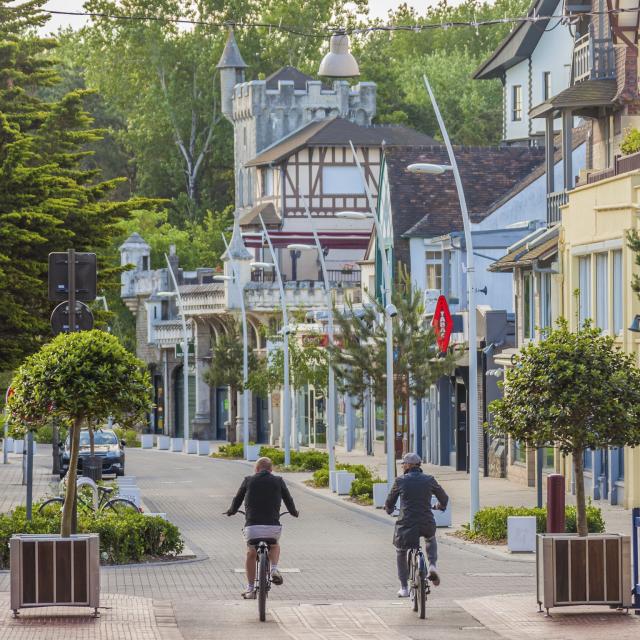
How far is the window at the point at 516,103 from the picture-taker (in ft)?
195

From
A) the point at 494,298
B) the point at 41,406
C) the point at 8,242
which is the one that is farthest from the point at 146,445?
the point at 41,406

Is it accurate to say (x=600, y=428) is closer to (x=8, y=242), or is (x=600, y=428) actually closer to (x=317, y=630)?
(x=317, y=630)

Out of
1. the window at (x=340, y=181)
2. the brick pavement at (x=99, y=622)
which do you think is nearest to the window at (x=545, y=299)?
the brick pavement at (x=99, y=622)

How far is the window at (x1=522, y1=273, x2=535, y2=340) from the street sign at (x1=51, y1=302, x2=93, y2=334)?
71.9 feet

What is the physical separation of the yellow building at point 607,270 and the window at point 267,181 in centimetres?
5083

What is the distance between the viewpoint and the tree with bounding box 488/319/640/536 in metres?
18.6

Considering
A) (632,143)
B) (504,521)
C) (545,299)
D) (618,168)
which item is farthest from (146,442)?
(504,521)

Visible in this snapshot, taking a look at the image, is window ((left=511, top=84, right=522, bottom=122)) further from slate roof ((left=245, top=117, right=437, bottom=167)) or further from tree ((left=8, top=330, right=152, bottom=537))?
tree ((left=8, top=330, right=152, bottom=537))

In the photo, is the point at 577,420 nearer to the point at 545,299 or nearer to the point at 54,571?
the point at 54,571

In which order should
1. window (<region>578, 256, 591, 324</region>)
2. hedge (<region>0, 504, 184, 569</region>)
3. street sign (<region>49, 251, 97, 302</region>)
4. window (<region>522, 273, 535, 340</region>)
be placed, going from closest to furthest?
street sign (<region>49, 251, 97, 302</region>) → hedge (<region>0, 504, 184, 569</region>) → window (<region>578, 256, 591, 324</region>) → window (<region>522, 273, 535, 340</region>)

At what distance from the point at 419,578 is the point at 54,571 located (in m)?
3.67

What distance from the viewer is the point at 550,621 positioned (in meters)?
17.5

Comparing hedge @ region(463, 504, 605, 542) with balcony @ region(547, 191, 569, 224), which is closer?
hedge @ region(463, 504, 605, 542)

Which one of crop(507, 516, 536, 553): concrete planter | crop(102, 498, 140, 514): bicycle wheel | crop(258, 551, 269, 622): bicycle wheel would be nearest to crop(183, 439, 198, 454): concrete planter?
crop(102, 498, 140, 514): bicycle wheel
